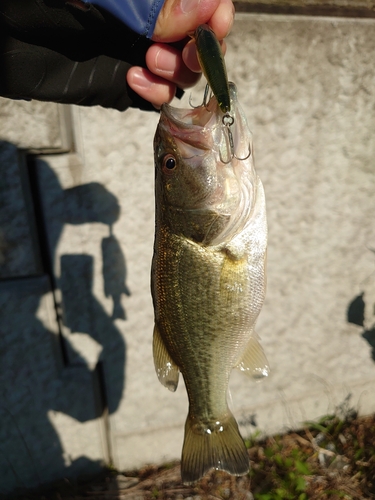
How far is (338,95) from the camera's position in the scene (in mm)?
2117

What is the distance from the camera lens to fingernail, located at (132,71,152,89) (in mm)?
1451

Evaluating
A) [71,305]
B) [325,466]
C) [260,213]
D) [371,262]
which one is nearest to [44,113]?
[71,305]

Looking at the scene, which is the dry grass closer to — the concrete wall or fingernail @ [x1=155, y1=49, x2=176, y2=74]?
the concrete wall

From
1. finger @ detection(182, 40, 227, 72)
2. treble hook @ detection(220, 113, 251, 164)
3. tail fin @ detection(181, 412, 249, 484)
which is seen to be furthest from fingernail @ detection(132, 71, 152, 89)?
tail fin @ detection(181, 412, 249, 484)

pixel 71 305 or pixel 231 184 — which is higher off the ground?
pixel 231 184

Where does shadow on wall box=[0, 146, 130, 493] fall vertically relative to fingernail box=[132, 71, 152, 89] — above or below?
below

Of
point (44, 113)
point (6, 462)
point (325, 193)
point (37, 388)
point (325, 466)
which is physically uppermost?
point (44, 113)

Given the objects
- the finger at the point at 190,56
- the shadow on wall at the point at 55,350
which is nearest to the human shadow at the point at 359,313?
the shadow on wall at the point at 55,350

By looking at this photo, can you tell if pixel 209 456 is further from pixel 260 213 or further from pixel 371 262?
pixel 371 262

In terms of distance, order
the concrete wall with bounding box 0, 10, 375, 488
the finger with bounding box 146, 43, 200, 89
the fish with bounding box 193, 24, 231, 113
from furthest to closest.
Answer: the concrete wall with bounding box 0, 10, 375, 488 < the finger with bounding box 146, 43, 200, 89 < the fish with bounding box 193, 24, 231, 113

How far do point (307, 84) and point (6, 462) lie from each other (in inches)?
110

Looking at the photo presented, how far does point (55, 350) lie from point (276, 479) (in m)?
1.59

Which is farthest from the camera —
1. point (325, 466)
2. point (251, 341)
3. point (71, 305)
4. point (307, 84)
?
point (325, 466)

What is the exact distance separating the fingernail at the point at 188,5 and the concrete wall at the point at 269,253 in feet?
2.88
